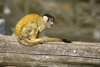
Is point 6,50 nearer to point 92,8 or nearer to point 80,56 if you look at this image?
point 80,56

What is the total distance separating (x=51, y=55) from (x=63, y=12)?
8595mm

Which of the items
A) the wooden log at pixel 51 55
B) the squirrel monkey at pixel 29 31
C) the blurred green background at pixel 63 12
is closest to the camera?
the wooden log at pixel 51 55

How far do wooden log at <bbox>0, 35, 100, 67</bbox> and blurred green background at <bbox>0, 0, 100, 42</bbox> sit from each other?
25.4 feet

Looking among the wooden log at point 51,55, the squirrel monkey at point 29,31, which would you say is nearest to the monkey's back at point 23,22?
the squirrel monkey at point 29,31

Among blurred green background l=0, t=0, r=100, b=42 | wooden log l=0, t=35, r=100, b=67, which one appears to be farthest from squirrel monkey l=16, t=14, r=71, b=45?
blurred green background l=0, t=0, r=100, b=42

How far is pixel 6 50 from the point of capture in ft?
7.65

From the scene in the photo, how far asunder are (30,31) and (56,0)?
924 centimetres

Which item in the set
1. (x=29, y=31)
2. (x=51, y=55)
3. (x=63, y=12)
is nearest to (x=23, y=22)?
(x=29, y=31)

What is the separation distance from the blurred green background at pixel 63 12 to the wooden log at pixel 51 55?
7748 mm

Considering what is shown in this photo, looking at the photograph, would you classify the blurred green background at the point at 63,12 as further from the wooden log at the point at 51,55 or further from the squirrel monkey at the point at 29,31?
the wooden log at the point at 51,55

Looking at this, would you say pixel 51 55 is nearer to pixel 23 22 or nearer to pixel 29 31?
pixel 29 31

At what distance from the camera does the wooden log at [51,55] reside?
227cm

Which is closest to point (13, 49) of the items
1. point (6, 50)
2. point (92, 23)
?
point (6, 50)

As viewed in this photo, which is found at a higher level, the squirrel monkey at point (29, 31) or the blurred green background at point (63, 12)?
the blurred green background at point (63, 12)
